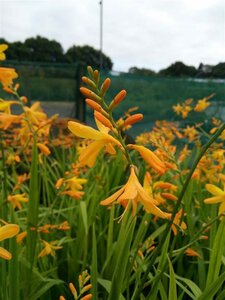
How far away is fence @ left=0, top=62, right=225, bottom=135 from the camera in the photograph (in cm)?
561

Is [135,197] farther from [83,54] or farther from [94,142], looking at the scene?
[83,54]

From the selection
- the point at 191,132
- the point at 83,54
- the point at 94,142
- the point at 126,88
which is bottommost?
the point at 83,54

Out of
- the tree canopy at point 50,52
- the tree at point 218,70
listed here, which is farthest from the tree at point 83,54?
the tree at point 218,70

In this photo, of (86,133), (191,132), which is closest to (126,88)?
(191,132)

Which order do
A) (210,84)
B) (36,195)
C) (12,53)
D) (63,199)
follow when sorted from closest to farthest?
(36,195) → (63,199) → (210,84) → (12,53)

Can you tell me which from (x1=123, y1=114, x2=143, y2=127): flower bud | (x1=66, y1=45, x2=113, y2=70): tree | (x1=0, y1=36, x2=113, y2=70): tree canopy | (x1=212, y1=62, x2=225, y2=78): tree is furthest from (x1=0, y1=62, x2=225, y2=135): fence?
(x1=66, y1=45, x2=113, y2=70): tree

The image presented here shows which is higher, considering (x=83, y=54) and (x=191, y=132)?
(x=191, y=132)

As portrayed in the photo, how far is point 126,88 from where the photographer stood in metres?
6.48

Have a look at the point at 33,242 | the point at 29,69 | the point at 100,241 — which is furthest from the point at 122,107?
the point at 33,242

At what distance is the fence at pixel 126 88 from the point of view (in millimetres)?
5605

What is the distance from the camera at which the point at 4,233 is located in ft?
2.50

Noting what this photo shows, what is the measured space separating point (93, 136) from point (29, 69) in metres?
7.11

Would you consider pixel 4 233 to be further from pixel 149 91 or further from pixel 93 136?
pixel 149 91

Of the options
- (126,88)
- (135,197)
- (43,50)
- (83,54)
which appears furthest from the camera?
(83,54)
